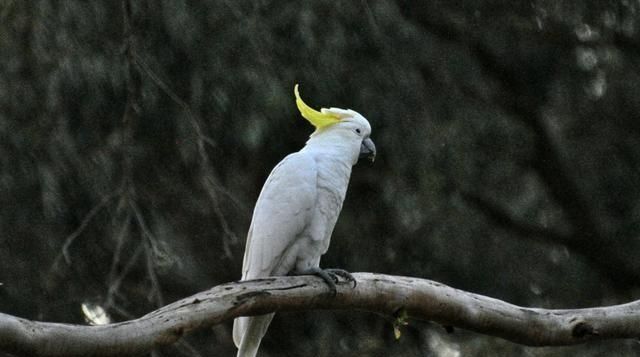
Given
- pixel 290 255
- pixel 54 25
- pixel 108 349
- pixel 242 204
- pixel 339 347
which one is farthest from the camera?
pixel 339 347

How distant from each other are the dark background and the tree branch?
3.05 ft

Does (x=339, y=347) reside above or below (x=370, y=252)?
below

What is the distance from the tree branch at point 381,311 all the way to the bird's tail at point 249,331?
28cm

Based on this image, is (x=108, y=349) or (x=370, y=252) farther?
(x=370, y=252)

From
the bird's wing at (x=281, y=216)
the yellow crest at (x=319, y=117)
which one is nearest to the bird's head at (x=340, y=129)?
the yellow crest at (x=319, y=117)

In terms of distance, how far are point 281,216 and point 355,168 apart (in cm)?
88

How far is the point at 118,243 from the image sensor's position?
3250 mm

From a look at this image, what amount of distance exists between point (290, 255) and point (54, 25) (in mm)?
991

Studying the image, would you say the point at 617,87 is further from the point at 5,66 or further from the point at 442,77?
the point at 5,66

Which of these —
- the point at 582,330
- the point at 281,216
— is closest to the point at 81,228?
the point at 281,216

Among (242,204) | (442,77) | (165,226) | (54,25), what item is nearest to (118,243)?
(165,226)

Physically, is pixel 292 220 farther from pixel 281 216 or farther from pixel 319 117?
pixel 319 117

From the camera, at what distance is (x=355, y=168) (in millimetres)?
3621

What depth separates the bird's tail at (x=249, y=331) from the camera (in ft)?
8.90
